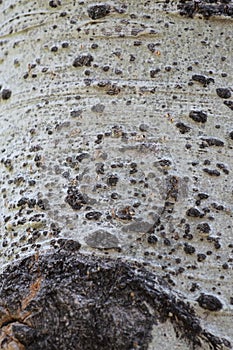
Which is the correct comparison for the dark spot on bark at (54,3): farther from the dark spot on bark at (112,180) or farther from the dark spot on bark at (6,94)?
the dark spot on bark at (112,180)

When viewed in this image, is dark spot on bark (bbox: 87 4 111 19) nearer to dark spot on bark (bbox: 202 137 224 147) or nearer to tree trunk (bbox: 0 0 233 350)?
tree trunk (bbox: 0 0 233 350)

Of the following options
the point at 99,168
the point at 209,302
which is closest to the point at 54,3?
the point at 99,168

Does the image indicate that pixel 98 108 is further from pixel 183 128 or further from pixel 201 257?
pixel 201 257

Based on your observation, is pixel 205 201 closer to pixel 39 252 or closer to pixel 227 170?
pixel 227 170

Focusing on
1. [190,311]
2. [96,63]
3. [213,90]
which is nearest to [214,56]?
[213,90]

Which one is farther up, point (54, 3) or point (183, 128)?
point (54, 3)

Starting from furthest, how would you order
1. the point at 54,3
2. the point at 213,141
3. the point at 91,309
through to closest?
the point at 54,3 < the point at 213,141 < the point at 91,309

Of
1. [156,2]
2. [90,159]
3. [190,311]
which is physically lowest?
[190,311]

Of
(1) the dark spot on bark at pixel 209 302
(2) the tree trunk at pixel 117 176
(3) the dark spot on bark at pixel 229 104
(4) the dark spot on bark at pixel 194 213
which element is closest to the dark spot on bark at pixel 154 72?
(2) the tree trunk at pixel 117 176
